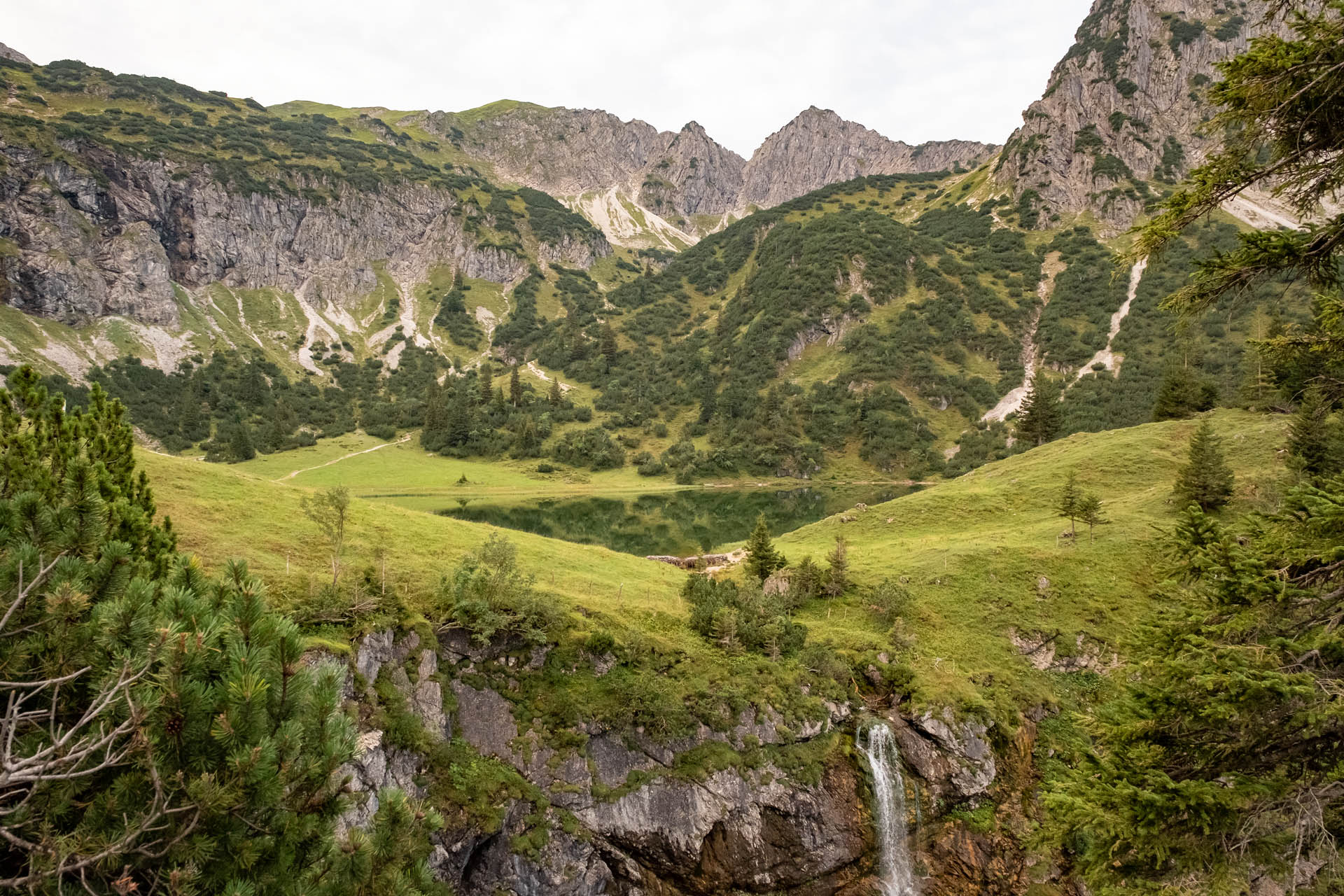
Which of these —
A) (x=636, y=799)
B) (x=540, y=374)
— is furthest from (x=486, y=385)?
(x=636, y=799)

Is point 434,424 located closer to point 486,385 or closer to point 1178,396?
point 486,385

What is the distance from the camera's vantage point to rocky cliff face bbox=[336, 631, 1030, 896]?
1472cm

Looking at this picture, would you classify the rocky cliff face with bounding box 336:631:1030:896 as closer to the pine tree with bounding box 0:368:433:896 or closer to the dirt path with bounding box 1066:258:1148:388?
the pine tree with bounding box 0:368:433:896

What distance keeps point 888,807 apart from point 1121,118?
800 feet

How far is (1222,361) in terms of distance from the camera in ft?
369

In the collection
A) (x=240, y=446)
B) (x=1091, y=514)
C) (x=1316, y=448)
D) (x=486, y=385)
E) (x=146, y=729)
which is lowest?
(x=240, y=446)

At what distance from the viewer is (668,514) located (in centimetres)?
8188

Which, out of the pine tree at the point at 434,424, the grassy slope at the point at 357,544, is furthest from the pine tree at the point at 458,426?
the grassy slope at the point at 357,544

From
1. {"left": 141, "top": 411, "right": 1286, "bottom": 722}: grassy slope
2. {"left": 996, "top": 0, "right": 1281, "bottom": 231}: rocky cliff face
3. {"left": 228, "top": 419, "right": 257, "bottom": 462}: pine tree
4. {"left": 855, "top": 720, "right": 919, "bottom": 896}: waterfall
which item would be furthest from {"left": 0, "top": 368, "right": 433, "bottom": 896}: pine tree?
{"left": 996, "top": 0, "right": 1281, "bottom": 231}: rocky cliff face

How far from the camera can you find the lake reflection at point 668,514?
62.2 meters

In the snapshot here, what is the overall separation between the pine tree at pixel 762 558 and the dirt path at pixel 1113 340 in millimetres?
133124

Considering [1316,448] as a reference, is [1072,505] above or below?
below

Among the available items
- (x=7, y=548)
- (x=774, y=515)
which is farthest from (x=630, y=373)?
(x=7, y=548)

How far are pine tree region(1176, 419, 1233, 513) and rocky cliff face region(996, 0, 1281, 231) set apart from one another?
187 m
